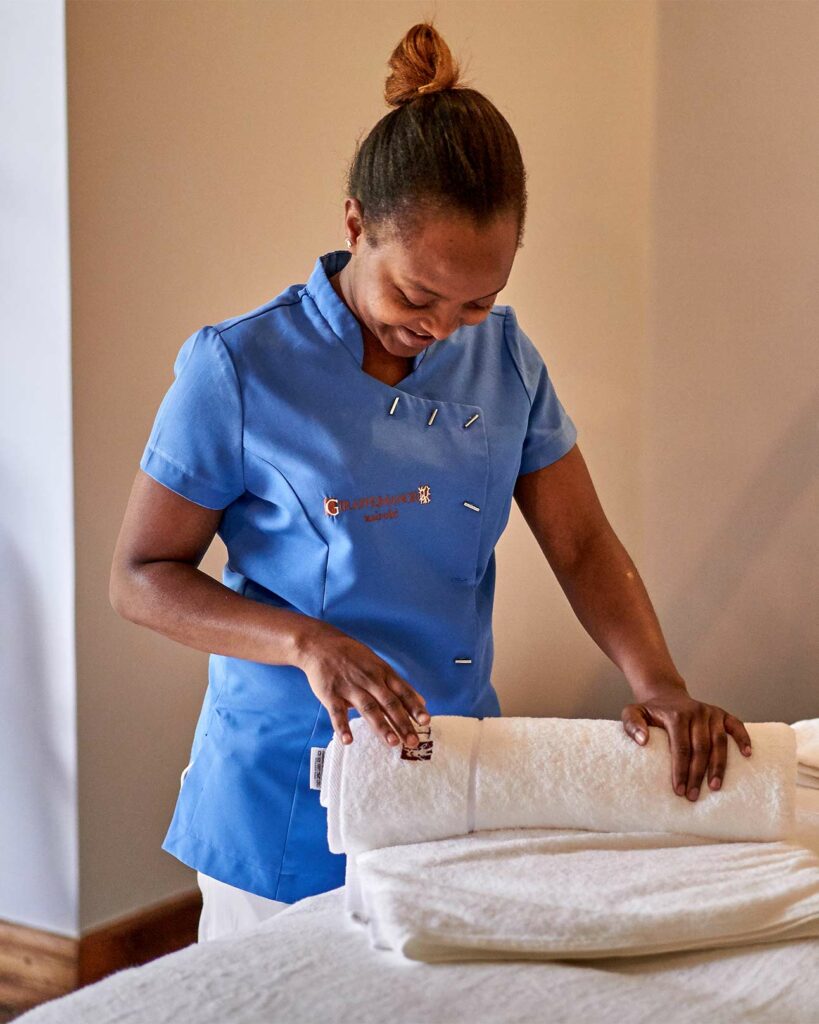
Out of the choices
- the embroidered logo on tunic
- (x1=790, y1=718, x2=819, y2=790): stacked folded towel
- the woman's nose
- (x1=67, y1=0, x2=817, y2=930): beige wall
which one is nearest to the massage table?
the embroidered logo on tunic

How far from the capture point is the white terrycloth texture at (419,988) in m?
0.77

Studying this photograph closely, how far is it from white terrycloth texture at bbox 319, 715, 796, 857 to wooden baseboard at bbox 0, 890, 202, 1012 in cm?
105

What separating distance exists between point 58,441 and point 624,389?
1.33m

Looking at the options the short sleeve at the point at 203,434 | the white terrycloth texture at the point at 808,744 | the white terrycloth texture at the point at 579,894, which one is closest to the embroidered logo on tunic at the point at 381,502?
the short sleeve at the point at 203,434

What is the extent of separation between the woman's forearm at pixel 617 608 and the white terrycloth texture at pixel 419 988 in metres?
0.45

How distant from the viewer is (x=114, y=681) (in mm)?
1957

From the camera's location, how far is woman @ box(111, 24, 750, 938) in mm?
1146

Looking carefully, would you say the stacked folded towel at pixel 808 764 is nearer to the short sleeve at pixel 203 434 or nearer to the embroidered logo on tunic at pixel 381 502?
the embroidered logo on tunic at pixel 381 502

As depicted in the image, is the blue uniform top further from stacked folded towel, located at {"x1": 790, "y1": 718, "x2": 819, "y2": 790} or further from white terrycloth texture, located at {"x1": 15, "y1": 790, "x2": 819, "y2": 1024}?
stacked folded towel, located at {"x1": 790, "y1": 718, "x2": 819, "y2": 790}

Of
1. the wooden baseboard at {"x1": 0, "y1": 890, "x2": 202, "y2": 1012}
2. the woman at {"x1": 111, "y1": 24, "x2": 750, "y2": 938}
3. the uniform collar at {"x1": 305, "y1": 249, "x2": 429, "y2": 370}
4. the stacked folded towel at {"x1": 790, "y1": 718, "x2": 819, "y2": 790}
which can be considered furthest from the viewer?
the wooden baseboard at {"x1": 0, "y1": 890, "x2": 202, "y2": 1012}

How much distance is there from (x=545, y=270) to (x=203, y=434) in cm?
157

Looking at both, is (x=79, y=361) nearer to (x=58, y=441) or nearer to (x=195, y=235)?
(x=58, y=441)

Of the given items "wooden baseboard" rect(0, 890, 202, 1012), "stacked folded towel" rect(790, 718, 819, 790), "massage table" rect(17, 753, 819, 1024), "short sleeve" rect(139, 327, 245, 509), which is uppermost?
"short sleeve" rect(139, 327, 245, 509)

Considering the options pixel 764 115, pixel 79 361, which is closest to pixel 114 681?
pixel 79 361
